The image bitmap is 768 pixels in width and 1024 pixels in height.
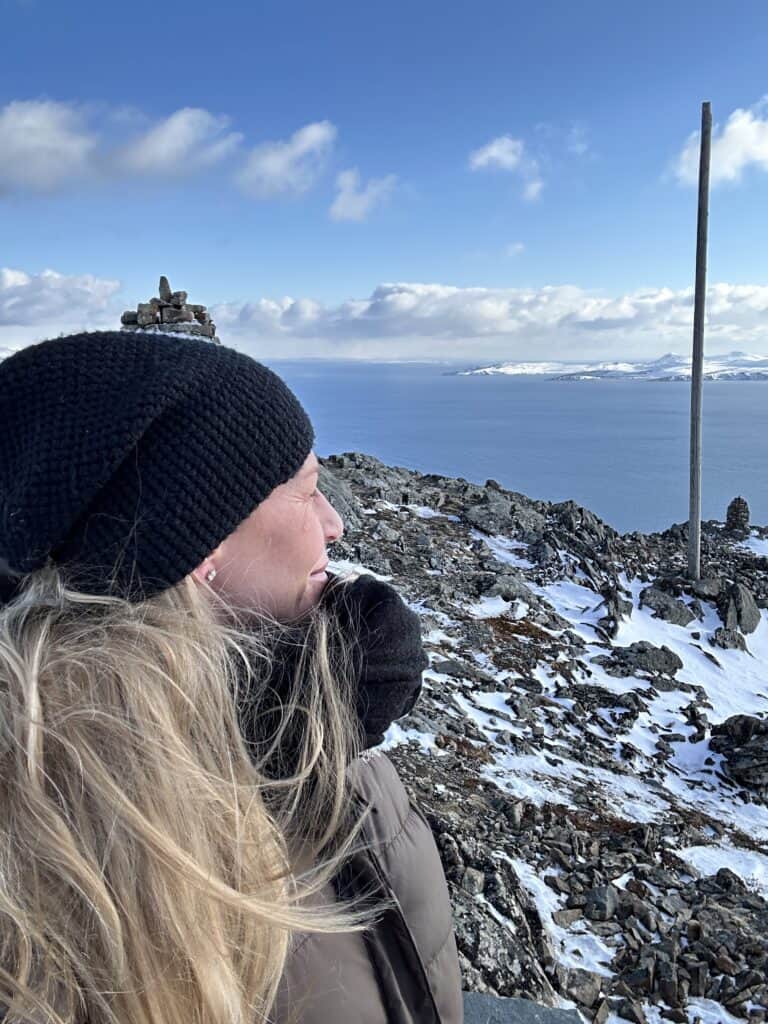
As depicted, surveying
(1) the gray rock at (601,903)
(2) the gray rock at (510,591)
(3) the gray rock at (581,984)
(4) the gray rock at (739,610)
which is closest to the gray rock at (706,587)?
(4) the gray rock at (739,610)

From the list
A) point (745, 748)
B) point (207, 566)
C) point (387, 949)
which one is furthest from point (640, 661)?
point (207, 566)

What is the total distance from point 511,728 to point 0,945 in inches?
271

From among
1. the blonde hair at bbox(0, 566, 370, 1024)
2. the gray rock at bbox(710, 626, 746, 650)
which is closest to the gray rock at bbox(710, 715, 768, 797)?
the gray rock at bbox(710, 626, 746, 650)

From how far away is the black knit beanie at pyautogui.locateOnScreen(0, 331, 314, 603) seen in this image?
3.72 ft

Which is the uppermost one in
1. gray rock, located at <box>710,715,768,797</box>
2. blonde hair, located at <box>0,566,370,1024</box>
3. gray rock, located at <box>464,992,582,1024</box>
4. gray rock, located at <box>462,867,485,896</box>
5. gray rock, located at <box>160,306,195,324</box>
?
gray rock, located at <box>160,306,195,324</box>

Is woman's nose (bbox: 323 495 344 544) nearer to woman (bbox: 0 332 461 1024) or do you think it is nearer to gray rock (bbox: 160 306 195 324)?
woman (bbox: 0 332 461 1024)

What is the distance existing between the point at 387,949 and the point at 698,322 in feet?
47.6

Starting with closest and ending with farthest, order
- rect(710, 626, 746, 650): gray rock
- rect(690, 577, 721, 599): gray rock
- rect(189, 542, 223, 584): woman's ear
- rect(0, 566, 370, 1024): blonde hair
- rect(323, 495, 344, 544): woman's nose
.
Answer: rect(0, 566, 370, 1024): blonde hair, rect(189, 542, 223, 584): woman's ear, rect(323, 495, 344, 544): woman's nose, rect(710, 626, 746, 650): gray rock, rect(690, 577, 721, 599): gray rock

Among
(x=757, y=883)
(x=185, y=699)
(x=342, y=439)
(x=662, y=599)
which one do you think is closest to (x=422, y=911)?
(x=185, y=699)

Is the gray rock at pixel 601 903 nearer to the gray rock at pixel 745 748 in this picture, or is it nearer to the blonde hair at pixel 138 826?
the gray rock at pixel 745 748

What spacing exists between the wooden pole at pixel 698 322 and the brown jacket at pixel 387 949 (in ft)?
43.7

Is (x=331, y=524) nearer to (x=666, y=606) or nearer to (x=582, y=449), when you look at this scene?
(x=666, y=606)

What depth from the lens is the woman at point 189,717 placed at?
1.01 m

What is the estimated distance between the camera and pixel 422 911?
1.37 meters
